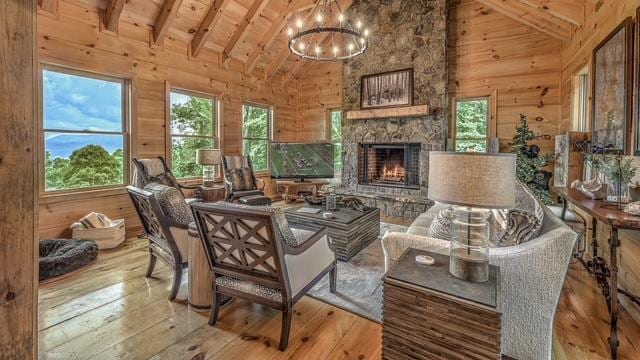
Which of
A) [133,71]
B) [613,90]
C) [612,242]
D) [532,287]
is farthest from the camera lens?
[133,71]

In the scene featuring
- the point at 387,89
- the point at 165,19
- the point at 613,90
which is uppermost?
the point at 165,19

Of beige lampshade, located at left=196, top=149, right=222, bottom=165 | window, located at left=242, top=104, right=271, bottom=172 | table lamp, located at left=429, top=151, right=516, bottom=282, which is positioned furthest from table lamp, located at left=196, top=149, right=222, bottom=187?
table lamp, located at left=429, top=151, right=516, bottom=282

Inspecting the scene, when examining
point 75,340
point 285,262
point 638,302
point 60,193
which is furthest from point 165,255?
point 638,302

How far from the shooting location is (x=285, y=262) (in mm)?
1855

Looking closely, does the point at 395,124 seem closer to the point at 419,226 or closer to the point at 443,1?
the point at 443,1

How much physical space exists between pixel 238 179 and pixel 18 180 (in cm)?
432

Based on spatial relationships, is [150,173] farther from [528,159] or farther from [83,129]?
[528,159]

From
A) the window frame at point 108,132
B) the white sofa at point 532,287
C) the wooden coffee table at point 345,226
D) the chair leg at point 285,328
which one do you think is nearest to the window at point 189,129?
the window frame at point 108,132

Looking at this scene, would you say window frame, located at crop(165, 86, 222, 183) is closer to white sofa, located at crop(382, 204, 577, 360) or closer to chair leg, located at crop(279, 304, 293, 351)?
chair leg, located at crop(279, 304, 293, 351)

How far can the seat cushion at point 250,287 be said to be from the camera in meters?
1.92

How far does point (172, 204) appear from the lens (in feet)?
7.84

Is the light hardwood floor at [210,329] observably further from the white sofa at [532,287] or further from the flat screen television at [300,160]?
the flat screen television at [300,160]

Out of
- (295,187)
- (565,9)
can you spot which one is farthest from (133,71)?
(565,9)

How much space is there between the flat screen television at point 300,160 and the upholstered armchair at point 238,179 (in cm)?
71
